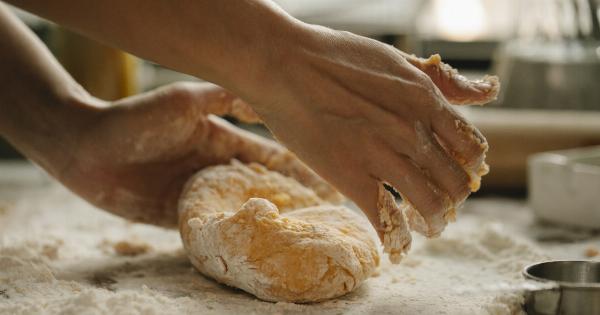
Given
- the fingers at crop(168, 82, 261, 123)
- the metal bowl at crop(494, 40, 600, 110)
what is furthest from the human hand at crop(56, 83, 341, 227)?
the metal bowl at crop(494, 40, 600, 110)

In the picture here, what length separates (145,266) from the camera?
1242mm

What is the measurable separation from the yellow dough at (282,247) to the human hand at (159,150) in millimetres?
166

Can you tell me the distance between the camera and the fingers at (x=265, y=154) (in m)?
1.34

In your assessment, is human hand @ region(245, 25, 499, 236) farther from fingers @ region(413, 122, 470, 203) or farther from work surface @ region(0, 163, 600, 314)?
work surface @ region(0, 163, 600, 314)

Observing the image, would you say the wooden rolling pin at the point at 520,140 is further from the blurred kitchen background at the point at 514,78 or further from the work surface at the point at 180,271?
the work surface at the point at 180,271

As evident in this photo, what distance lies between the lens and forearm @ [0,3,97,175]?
1321 millimetres

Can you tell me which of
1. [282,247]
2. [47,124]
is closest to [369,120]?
[282,247]

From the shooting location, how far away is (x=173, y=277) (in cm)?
116

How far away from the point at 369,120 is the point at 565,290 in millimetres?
306

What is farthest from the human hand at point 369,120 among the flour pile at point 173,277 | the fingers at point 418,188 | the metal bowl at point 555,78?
the metal bowl at point 555,78

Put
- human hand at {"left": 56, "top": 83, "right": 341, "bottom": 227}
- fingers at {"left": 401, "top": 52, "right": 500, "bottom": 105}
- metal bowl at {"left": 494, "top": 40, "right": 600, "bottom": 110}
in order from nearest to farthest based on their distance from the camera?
1. fingers at {"left": 401, "top": 52, "right": 500, "bottom": 105}
2. human hand at {"left": 56, "top": 83, "right": 341, "bottom": 227}
3. metal bowl at {"left": 494, "top": 40, "right": 600, "bottom": 110}

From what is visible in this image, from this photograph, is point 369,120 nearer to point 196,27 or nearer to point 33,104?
point 196,27

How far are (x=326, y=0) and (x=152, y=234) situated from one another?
11.5 ft

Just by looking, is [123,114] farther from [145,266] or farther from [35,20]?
[35,20]
